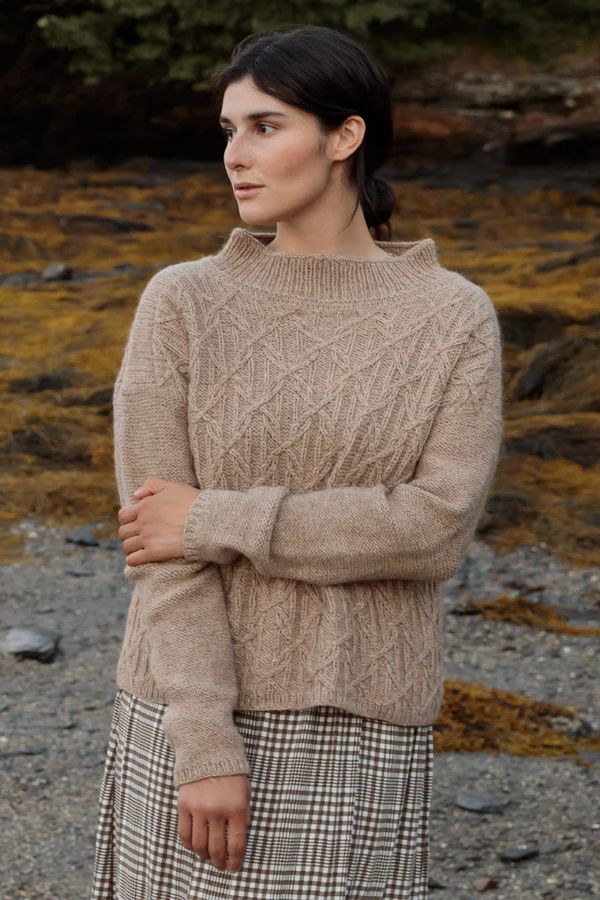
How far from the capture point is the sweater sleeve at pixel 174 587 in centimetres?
188

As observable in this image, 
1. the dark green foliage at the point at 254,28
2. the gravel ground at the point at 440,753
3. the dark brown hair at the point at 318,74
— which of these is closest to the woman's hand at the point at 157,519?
the dark brown hair at the point at 318,74

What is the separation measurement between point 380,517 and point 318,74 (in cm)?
63

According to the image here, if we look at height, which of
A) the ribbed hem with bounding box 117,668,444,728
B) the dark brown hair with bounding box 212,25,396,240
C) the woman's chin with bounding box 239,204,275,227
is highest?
the dark brown hair with bounding box 212,25,396,240

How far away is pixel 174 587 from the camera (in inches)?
76.7

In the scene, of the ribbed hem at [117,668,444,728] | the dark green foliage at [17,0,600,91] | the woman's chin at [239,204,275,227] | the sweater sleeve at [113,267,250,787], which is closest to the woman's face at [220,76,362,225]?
the woman's chin at [239,204,275,227]

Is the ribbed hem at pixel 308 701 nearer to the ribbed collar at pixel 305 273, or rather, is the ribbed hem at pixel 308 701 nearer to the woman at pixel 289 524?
the woman at pixel 289 524

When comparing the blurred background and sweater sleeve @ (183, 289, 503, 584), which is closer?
sweater sleeve @ (183, 289, 503, 584)

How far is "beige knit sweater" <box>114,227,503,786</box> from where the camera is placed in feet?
6.35

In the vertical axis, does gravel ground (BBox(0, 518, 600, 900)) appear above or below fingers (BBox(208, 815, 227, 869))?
below

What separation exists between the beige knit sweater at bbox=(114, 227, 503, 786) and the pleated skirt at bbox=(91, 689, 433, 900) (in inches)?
1.7

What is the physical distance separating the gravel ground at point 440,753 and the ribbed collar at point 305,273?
6.48ft

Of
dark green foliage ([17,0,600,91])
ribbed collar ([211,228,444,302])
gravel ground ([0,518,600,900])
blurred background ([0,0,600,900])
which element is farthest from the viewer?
dark green foliage ([17,0,600,91])

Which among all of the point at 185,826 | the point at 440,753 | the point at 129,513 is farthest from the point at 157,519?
the point at 440,753

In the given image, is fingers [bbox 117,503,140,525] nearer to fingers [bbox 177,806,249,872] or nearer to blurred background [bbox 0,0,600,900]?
fingers [bbox 177,806,249,872]
